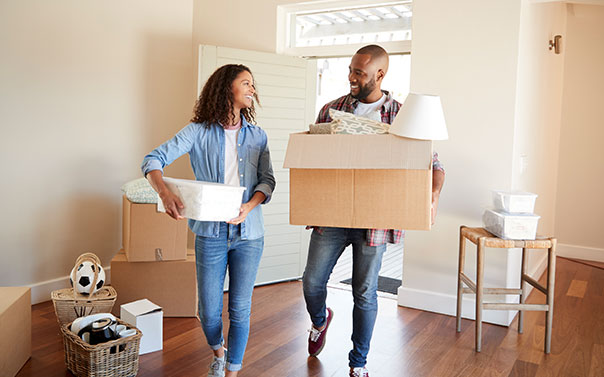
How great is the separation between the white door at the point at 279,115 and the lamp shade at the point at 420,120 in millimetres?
2115

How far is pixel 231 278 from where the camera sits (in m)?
2.12

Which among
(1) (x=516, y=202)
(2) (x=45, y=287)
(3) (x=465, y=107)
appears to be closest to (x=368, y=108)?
(1) (x=516, y=202)

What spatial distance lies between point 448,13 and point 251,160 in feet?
6.16

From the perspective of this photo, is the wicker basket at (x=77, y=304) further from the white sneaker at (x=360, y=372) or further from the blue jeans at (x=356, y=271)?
the white sneaker at (x=360, y=372)

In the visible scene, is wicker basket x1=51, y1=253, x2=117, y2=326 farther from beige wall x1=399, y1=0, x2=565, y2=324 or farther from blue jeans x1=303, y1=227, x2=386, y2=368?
beige wall x1=399, y1=0, x2=565, y2=324

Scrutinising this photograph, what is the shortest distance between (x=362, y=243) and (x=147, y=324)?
1.21m

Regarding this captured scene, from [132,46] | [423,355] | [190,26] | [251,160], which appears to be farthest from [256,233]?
[190,26]

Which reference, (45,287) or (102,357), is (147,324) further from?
(45,287)

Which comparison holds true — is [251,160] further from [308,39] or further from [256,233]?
[308,39]

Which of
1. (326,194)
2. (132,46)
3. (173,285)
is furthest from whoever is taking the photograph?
(132,46)

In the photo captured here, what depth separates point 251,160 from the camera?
2123mm

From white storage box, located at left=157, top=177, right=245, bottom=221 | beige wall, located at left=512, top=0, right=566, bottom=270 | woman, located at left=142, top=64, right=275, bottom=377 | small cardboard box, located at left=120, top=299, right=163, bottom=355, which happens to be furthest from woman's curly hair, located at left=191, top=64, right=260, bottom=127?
beige wall, located at left=512, top=0, right=566, bottom=270

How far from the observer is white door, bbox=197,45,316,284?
3.78 metres

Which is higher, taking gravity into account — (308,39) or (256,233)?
(308,39)
